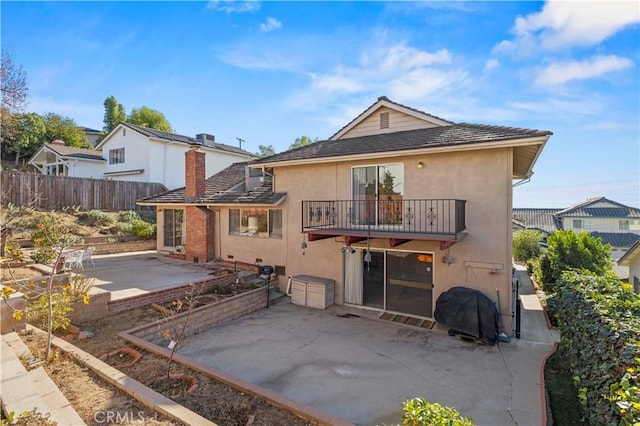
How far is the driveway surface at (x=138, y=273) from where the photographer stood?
10227 mm

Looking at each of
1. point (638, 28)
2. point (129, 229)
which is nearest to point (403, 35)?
point (638, 28)

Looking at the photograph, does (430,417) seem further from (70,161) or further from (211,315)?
(70,161)

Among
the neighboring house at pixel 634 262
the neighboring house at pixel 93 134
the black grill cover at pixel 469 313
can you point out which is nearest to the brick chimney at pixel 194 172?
the black grill cover at pixel 469 313

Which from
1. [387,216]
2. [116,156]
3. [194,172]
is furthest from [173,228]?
[116,156]

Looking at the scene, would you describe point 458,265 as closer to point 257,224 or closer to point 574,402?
point 574,402

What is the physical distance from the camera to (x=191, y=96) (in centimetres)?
1478

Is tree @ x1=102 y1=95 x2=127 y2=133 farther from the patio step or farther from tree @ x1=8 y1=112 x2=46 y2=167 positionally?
the patio step

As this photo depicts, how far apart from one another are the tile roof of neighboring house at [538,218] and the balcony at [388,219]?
42.7 meters

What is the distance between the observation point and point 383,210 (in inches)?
412

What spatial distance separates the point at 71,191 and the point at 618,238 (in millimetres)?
57353

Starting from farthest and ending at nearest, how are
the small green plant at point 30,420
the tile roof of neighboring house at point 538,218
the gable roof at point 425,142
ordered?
the tile roof of neighboring house at point 538,218, the gable roof at point 425,142, the small green plant at point 30,420

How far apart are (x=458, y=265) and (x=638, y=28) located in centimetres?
743

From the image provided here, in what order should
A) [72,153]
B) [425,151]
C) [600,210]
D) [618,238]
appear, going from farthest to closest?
1. [600,210]
2. [618,238]
3. [72,153]
4. [425,151]

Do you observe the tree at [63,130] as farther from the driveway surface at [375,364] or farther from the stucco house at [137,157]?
the driveway surface at [375,364]
